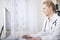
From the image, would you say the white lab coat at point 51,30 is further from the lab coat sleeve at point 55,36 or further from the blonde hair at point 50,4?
the blonde hair at point 50,4

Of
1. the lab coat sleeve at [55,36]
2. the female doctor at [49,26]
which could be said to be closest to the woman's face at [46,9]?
the female doctor at [49,26]

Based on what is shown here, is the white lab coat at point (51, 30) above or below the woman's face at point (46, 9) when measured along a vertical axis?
below

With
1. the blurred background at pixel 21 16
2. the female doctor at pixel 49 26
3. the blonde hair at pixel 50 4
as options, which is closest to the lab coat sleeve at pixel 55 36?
the female doctor at pixel 49 26

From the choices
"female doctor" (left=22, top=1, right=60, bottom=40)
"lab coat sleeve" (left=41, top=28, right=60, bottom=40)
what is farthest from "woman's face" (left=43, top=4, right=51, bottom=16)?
"lab coat sleeve" (left=41, top=28, right=60, bottom=40)

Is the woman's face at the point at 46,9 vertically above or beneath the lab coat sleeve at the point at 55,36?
above

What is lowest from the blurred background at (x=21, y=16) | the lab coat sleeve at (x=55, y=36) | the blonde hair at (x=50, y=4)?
the lab coat sleeve at (x=55, y=36)

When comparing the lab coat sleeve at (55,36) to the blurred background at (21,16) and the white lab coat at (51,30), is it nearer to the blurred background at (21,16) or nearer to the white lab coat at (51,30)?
the white lab coat at (51,30)

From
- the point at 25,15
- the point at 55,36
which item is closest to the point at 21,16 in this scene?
the point at 25,15

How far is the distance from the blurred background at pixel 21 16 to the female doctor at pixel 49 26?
2.0 inches

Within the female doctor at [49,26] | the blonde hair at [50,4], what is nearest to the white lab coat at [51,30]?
the female doctor at [49,26]

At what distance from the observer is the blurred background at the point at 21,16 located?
5.72ft

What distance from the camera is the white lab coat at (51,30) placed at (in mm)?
1702

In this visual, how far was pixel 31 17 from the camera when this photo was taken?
175 centimetres

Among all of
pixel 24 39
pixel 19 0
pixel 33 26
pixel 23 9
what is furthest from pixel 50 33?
pixel 19 0
